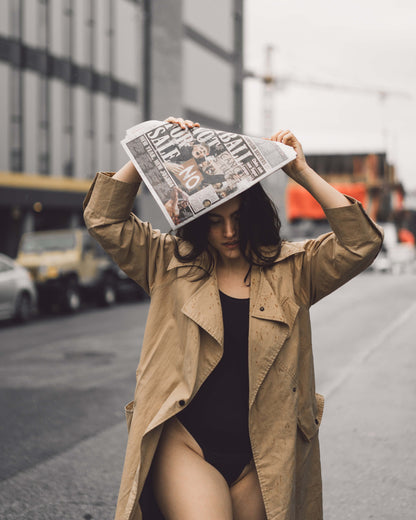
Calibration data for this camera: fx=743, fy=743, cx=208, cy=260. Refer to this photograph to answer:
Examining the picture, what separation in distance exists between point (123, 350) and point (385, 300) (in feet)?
36.0

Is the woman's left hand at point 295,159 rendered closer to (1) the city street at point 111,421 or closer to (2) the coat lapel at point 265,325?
(2) the coat lapel at point 265,325

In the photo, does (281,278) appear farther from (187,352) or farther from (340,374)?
(340,374)

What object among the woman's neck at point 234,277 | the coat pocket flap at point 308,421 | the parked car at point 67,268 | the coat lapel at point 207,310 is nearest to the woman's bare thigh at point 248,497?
the coat pocket flap at point 308,421

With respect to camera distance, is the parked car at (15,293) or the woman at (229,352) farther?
the parked car at (15,293)

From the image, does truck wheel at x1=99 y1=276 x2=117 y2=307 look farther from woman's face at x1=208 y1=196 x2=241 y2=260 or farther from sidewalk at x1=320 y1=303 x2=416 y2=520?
woman's face at x1=208 y1=196 x2=241 y2=260

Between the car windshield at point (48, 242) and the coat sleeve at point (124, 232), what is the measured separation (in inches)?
632

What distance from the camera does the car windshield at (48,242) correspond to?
18.3m

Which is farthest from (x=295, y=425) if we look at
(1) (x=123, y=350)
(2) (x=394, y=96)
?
(2) (x=394, y=96)

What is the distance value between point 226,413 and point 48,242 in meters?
16.6

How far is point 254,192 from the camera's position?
8.40 ft

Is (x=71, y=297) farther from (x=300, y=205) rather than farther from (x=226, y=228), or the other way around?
(x=300, y=205)

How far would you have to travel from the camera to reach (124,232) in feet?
8.34

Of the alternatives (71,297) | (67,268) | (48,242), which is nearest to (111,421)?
(71,297)

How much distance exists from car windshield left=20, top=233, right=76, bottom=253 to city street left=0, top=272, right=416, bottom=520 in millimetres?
5146
